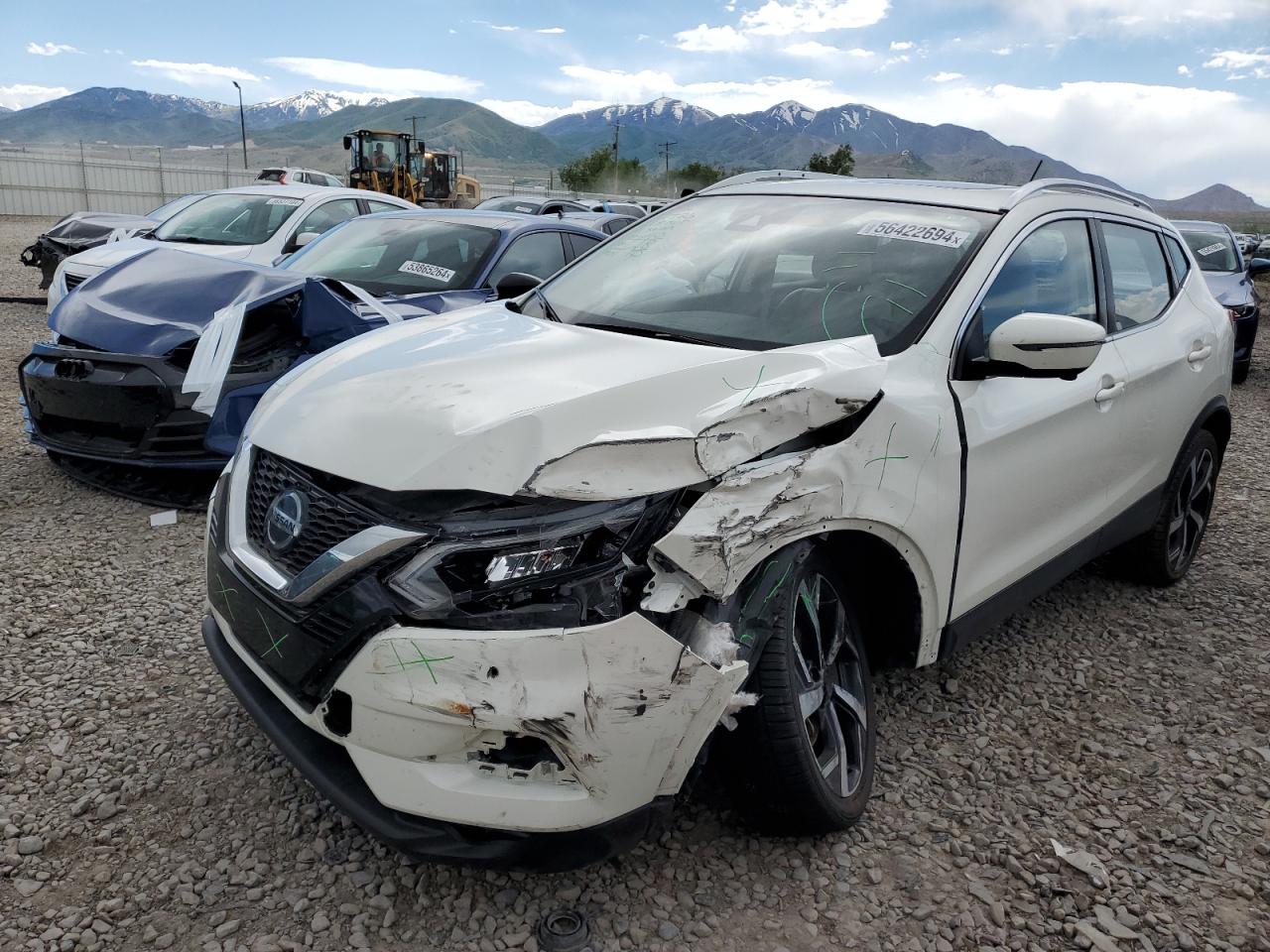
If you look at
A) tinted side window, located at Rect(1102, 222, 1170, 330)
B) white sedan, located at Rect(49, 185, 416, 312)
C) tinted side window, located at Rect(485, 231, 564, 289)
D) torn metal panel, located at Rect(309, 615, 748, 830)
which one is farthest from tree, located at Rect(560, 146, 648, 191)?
torn metal panel, located at Rect(309, 615, 748, 830)

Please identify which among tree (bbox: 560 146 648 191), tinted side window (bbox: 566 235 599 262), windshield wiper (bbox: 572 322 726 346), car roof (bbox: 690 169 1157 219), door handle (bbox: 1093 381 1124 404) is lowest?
door handle (bbox: 1093 381 1124 404)

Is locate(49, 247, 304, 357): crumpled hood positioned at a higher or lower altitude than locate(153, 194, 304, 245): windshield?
lower

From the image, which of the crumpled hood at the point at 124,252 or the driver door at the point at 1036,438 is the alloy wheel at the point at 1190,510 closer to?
the driver door at the point at 1036,438

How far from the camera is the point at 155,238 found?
8547 mm

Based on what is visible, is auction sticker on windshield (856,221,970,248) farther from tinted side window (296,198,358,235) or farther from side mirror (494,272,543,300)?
tinted side window (296,198,358,235)

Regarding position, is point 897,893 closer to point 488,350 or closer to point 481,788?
point 481,788

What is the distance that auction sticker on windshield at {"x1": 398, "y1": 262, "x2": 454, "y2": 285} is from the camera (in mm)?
5777

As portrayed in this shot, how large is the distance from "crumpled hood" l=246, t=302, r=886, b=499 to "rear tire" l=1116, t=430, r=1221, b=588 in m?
2.42

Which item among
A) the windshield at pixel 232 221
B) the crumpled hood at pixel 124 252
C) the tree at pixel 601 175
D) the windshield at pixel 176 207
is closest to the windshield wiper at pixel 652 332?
the crumpled hood at pixel 124 252

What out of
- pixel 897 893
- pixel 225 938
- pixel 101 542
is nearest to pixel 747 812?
pixel 897 893

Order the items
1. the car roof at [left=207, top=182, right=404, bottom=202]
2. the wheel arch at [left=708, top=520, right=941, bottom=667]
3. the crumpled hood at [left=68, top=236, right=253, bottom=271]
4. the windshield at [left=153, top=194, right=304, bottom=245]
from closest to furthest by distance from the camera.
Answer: the wheel arch at [left=708, top=520, right=941, bottom=667] → the crumpled hood at [left=68, top=236, right=253, bottom=271] → the windshield at [left=153, top=194, right=304, bottom=245] → the car roof at [left=207, top=182, right=404, bottom=202]

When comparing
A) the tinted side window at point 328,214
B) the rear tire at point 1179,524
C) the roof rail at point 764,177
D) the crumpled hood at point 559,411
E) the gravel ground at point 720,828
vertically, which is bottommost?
the gravel ground at point 720,828

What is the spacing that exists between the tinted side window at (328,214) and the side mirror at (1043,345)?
23.3 ft

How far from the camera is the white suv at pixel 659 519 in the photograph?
73.0 inches
